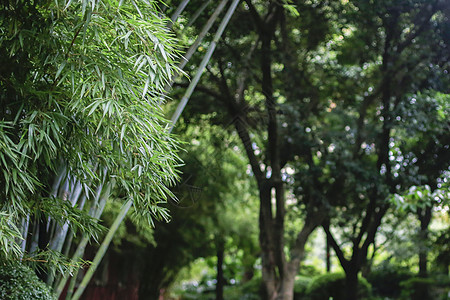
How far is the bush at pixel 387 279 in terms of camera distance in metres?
9.94

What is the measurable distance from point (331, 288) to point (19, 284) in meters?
6.83

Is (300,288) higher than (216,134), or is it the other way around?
(216,134)

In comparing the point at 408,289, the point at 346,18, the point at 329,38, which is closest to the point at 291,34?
the point at 329,38

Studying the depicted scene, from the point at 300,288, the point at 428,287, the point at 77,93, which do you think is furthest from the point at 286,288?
the point at 77,93

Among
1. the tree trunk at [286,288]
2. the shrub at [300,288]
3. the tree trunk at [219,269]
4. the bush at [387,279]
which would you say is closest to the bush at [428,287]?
the bush at [387,279]

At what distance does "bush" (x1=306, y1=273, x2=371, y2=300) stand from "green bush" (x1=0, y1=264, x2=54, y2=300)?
6.61m

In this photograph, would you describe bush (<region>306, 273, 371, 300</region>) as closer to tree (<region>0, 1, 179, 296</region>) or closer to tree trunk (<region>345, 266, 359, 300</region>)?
tree trunk (<region>345, 266, 359, 300</region>)

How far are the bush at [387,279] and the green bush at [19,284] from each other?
8346mm

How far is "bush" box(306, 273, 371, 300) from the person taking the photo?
8562 millimetres

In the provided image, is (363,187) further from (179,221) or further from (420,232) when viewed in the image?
(179,221)

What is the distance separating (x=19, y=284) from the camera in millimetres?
2758

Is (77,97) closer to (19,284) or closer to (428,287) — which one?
(19,284)

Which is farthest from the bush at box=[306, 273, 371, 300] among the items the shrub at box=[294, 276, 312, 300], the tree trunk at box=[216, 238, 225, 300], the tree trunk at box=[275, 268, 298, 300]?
the tree trunk at box=[275, 268, 298, 300]

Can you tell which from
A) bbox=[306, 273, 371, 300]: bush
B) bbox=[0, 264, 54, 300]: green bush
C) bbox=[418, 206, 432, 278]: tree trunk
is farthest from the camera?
bbox=[306, 273, 371, 300]: bush
